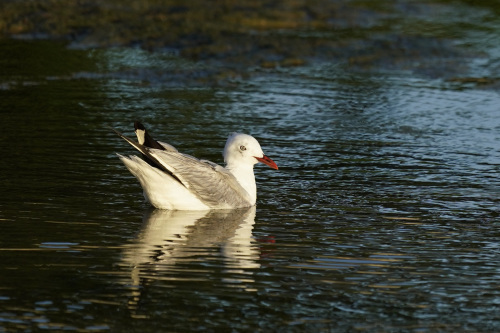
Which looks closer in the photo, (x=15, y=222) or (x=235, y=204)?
(x=15, y=222)

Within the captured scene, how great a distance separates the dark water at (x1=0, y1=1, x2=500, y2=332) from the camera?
6637mm

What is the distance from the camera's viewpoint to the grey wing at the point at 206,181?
956cm

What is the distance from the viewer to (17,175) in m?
10.3

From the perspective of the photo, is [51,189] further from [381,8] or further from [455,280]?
[381,8]

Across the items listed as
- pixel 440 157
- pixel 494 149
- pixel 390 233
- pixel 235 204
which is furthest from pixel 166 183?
pixel 494 149

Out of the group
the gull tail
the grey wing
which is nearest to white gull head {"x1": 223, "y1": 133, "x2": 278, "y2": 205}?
the grey wing

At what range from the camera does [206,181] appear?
972 cm

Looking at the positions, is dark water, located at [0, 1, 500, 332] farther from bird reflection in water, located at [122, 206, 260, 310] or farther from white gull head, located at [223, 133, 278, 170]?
white gull head, located at [223, 133, 278, 170]

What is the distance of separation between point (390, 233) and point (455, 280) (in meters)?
1.37

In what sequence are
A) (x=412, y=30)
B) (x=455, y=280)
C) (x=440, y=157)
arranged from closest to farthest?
(x=455, y=280)
(x=440, y=157)
(x=412, y=30)

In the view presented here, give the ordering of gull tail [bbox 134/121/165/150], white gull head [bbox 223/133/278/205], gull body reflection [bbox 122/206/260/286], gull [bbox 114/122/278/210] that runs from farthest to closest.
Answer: white gull head [bbox 223/133/278/205] < gull [bbox 114/122/278/210] < gull tail [bbox 134/121/165/150] < gull body reflection [bbox 122/206/260/286]

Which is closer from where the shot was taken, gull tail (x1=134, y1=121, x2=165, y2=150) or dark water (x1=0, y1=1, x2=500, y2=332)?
dark water (x1=0, y1=1, x2=500, y2=332)

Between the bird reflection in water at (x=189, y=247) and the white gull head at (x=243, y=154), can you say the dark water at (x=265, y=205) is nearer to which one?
the bird reflection in water at (x=189, y=247)

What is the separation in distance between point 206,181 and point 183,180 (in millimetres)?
242
